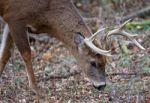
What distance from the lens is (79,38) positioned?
762 centimetres

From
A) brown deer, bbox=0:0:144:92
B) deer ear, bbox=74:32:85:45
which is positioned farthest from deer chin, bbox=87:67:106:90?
deer ear, bbox=74:32:85:45

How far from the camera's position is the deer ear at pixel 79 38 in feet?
24.9

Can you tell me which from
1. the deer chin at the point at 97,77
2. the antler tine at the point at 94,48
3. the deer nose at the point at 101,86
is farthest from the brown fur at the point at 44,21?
the deer nose at the point at 101,86

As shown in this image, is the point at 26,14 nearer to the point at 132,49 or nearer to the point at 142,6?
the point at 132,49

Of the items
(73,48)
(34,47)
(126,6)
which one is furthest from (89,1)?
(73,48)

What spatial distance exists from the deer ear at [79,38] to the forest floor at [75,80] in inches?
31.2

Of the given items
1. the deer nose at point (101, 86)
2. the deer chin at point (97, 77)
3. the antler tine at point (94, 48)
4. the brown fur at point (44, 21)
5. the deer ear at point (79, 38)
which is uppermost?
the brown fur at point (44, 21)

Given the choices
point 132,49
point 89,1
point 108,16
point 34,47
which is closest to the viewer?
point 132,49

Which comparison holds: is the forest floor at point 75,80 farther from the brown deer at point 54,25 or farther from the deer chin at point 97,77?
the brown deer at point 54,25

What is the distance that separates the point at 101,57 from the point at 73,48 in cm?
58

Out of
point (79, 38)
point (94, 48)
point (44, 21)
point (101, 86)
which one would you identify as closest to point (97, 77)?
point (101, 86)

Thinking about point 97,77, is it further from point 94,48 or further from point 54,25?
point 54,25

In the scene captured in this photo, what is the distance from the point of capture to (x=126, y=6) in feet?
42.4

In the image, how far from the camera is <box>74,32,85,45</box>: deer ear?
7.59m
